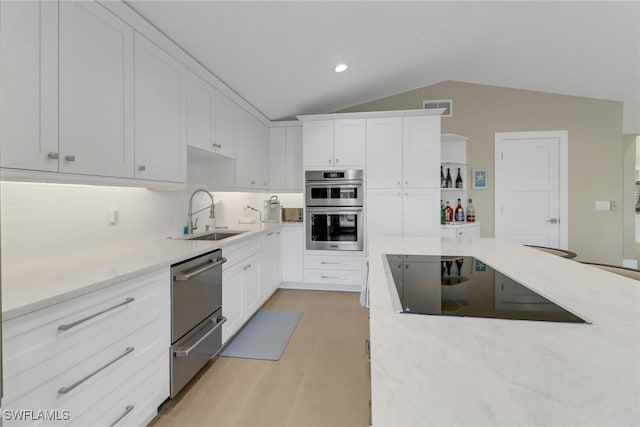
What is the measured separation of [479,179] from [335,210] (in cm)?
225

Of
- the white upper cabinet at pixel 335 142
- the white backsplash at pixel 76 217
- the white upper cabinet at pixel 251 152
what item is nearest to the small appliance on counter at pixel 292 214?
the white upper cabinet at pixel 251 152

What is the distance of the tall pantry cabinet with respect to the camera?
371 centimetres

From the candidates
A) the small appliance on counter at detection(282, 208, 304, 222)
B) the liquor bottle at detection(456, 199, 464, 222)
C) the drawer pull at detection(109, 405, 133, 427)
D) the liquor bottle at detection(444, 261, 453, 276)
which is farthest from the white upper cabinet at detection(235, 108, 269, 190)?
the liquor bottle at detection(456, 199, 464, 222)

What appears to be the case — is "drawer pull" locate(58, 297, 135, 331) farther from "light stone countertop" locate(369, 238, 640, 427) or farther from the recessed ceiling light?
the recessed ceiling light

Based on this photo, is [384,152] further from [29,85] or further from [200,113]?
[29,85]

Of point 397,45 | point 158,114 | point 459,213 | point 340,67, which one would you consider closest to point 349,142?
point 340,67

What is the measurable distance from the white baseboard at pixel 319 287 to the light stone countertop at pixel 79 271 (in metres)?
2.09

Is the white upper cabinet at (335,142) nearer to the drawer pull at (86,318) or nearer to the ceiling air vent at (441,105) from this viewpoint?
the ceiling air vent at (441,105)

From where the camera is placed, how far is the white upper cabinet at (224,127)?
9.05 feet

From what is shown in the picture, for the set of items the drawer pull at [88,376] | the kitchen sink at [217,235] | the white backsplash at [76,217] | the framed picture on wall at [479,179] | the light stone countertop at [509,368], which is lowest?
the drawer pull at [88,376]

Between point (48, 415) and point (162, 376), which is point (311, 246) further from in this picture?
point (48, 415)

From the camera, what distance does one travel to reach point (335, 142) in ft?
12.6

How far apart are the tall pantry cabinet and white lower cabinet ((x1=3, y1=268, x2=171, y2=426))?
2.74 m

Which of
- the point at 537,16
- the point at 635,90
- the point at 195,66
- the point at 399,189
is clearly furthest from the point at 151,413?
the point at 635,90
